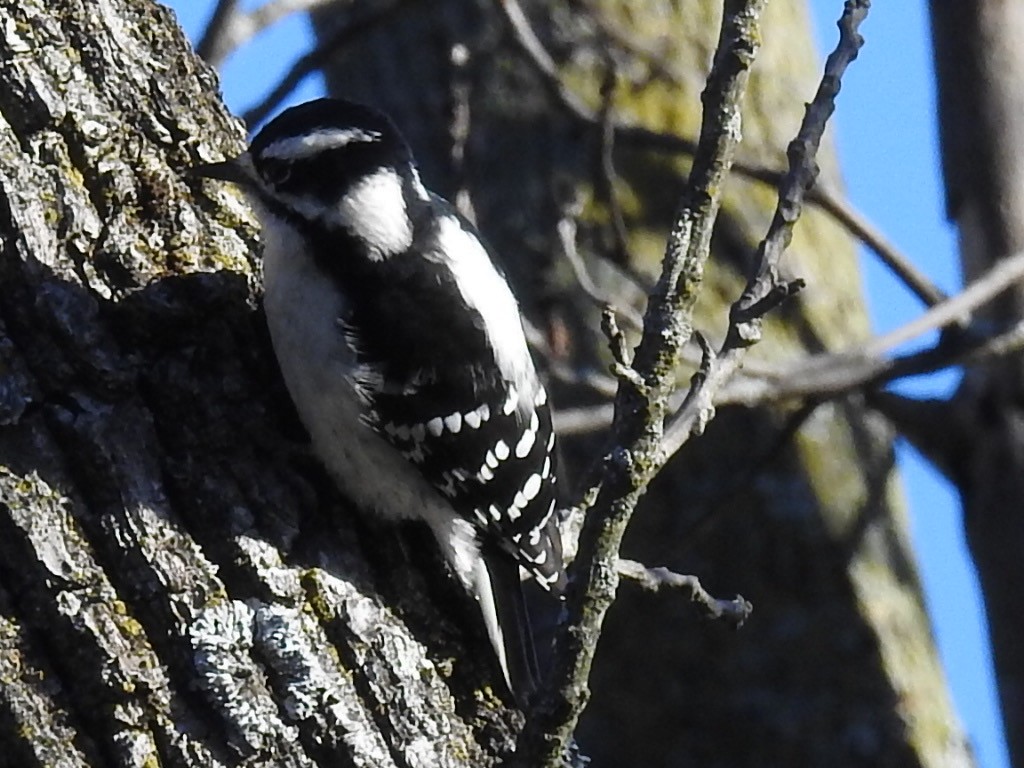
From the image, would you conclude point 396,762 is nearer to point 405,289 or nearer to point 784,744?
point 405,289

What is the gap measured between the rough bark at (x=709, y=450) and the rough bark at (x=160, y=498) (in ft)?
4.61

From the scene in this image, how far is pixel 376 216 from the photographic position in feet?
9.75

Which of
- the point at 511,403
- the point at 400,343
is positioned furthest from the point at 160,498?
the point at 511,403

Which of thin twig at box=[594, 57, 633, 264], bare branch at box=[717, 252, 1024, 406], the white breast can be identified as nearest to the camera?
the white breast

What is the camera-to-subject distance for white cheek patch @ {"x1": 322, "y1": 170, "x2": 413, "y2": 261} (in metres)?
2.95

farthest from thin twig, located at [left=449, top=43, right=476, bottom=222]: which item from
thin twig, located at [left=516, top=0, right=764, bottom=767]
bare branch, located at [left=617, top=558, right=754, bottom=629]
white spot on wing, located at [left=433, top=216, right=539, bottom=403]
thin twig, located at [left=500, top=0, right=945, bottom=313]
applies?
thin twig, located at [left=516, top=0, right=764, bottom=767]

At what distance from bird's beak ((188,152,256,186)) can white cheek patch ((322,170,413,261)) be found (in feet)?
0.90

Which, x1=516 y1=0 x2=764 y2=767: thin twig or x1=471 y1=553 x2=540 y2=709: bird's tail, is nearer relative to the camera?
x1=516 y1=0 x2=764 y2=767: thin twig

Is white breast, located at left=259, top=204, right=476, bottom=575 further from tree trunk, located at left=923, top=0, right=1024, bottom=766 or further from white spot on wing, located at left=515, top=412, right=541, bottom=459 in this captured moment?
tree trunk, located at left=923, top=0, right=1024, bottom=766

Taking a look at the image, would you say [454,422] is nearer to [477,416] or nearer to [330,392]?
[477,416]

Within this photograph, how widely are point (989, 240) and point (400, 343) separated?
1.82 m

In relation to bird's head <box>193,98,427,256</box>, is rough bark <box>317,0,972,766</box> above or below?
above

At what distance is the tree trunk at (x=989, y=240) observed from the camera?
156 inches

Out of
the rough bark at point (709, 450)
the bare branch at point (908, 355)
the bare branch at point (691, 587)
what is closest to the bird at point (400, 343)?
the bare branch at point (691, 587)
